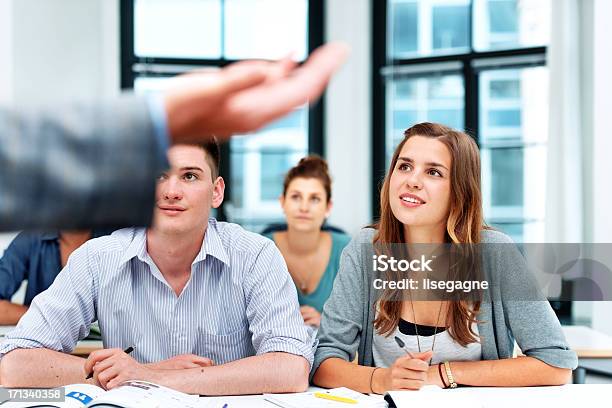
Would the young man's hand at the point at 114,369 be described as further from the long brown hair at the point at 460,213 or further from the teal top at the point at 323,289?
the teal top at the point at 323,289

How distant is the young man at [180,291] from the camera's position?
6.14 feet

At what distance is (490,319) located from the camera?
6.36 ft

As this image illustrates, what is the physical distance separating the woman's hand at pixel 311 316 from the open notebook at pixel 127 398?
1347 millimetres

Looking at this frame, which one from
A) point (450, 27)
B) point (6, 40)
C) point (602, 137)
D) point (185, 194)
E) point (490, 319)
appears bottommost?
point (490, 319)

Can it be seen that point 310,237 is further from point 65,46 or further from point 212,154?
point 65,46

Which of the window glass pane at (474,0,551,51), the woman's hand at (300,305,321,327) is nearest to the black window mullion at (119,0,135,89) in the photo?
the window glass pane at (474,0,551,51)

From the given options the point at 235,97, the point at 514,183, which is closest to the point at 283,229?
the point at 514,183

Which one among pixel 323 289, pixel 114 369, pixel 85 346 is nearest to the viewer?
pixel 114 369

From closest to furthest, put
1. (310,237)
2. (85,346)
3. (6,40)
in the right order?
1. (85,346)
2. (310,237)
3. (6,40)

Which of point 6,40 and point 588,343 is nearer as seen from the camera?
point 588,343

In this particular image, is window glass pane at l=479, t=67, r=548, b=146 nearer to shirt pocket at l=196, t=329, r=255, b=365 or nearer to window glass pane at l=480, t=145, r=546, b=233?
window glass pane at l=480, t=145, r=546, b=233

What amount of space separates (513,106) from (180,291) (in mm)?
3628

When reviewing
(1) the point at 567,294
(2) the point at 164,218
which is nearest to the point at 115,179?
(2) the point at 164,218

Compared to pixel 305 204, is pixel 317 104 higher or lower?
higher
